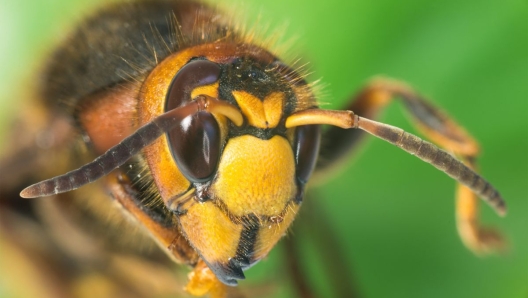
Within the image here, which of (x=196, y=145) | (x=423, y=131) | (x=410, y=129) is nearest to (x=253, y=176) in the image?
(x=196, y=145)

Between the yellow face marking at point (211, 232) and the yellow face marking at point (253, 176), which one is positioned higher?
the yellow face marking at point (253, 176)

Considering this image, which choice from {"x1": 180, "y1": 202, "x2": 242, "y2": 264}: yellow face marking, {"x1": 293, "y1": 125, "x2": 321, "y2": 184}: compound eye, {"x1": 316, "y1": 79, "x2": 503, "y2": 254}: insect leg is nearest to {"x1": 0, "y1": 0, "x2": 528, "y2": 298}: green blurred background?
{"x1": 316, "y1": 79, "x2": 503, "y2": 254}: insect leg

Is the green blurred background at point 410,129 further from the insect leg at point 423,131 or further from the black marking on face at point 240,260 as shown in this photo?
the black marking on face at point 240,260

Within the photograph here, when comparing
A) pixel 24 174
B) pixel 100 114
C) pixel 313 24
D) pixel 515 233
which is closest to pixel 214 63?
pixel 100 114

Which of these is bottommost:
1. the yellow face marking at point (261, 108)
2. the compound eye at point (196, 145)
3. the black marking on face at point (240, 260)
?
the black marking on face at point (240, 260)

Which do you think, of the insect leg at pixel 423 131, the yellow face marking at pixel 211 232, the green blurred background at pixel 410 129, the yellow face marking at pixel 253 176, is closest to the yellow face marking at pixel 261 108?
the yellow face marking at pixel 253 176

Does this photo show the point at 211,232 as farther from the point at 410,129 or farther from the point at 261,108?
the point at 410,129
